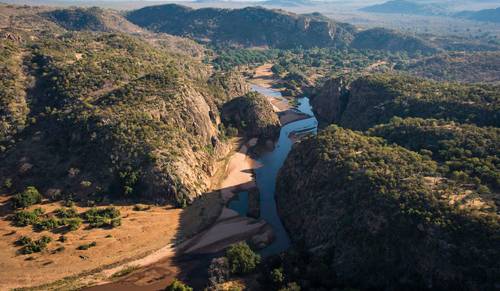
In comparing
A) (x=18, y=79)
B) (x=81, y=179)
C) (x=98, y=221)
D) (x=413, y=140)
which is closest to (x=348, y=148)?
(x=413, y=140)

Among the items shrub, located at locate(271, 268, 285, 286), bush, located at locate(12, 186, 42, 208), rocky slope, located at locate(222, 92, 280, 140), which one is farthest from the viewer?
rocky slope, located at locate(222, 92, 280, 140)

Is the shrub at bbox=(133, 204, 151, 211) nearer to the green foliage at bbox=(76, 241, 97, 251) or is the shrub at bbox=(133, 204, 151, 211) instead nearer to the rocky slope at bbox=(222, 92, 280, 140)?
the green foliage at bbox=(76, 241, 97, 251)

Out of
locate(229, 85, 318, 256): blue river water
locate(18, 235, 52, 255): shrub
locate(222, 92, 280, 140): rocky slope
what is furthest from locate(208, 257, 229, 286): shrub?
locate(222, 92, 280, 140): rocky slope

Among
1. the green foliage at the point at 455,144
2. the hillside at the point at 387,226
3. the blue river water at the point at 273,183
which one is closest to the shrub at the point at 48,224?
the blue river water at the point at 273,183

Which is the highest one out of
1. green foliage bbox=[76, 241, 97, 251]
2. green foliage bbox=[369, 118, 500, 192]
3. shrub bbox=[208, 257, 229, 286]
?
green foliage bbox=[369, 118, 500, 192]

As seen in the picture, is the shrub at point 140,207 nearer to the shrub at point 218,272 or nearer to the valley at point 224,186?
the valley at point 224,186

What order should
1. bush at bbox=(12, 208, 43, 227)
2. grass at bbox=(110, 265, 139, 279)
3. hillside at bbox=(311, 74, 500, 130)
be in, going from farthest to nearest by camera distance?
1. hillside at bbox=(311, 74, 500, 130)
2. bush at bbox=(12, 208, 43, 227)
3. grass at bbox=(110, 265, 139, 279)
